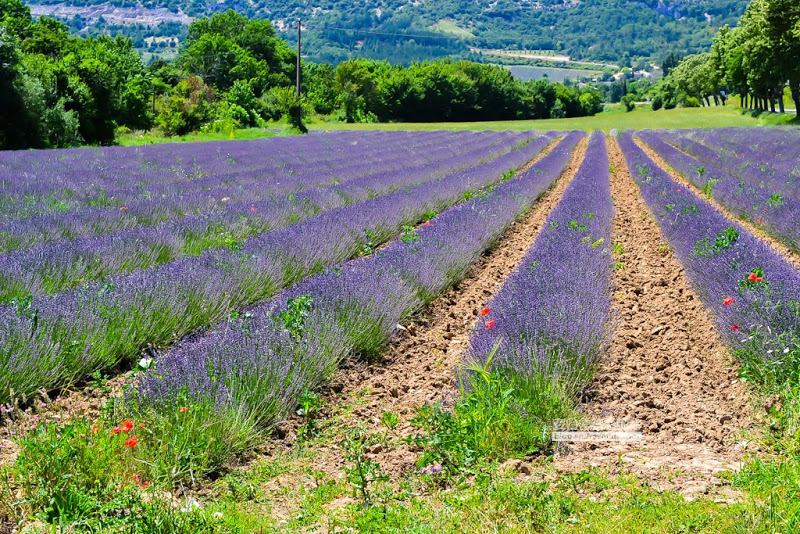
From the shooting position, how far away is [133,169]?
14.7m

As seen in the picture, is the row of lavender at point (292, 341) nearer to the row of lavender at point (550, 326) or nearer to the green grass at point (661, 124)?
the row of lavender at point (550, 326)

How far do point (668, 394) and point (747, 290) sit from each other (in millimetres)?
983

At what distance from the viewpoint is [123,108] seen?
32969mm

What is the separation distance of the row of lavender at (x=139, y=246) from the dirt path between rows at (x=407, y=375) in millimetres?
2125

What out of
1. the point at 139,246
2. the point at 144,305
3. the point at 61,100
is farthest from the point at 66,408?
the point at 61,100

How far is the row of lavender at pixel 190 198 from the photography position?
7.46 metres

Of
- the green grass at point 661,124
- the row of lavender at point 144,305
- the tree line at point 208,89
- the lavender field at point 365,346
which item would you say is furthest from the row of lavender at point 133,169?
the green grass at point 661,124

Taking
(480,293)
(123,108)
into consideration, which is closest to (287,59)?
(123,108)

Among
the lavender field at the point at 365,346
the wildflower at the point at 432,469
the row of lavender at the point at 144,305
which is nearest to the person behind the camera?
the wildflower at the point at 432,469

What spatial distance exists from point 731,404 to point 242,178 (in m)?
11.5

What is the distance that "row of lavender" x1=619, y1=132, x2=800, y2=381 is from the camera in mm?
3626

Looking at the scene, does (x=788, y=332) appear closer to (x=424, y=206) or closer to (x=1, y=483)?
(x=1, y=483)

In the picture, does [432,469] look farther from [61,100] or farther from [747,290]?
[61,100]

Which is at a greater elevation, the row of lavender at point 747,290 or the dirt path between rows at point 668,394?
the row of lavender at point 747,290
